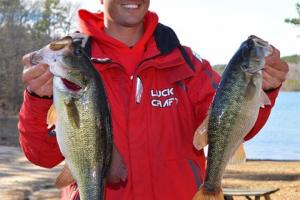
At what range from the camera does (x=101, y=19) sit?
4.33 m

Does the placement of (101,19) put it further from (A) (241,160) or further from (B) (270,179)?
(B) (270,179)

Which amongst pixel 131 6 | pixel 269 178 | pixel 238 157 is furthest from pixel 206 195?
pixel 269 178

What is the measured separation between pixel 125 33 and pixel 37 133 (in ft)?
3.28

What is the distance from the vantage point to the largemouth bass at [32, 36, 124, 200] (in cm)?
319

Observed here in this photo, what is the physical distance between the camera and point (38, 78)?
3324mm

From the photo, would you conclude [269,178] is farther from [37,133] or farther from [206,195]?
[37,133]

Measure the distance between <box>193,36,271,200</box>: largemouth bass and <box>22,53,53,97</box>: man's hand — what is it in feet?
3.07

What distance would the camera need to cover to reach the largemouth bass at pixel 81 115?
319 centimetres

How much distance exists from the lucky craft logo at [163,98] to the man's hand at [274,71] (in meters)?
0.69

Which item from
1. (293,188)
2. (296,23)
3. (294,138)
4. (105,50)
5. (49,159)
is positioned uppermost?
(105,50)

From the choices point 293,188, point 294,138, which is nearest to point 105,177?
point 293,188

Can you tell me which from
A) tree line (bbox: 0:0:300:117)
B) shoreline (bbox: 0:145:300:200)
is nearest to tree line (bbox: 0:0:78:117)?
tree line (bbox: 0:0:300:117)

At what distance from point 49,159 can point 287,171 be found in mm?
14429

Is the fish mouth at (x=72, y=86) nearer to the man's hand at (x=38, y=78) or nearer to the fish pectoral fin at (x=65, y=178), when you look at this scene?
the man's hand at (x=38, y=78)
